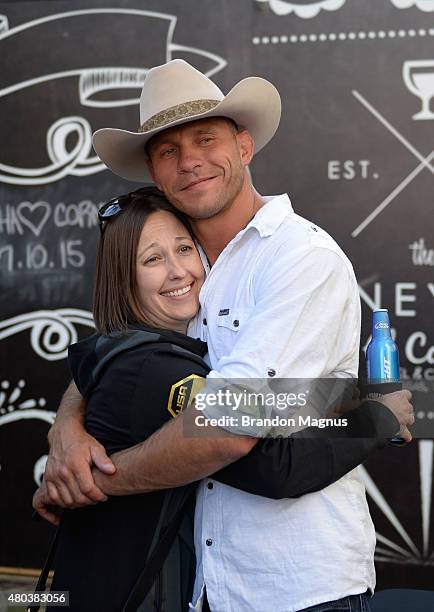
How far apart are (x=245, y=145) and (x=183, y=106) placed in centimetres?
27

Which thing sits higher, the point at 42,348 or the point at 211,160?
the point at 211,160

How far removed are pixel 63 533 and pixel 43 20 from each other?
2.97 metres

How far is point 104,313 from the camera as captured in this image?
7.38 ft

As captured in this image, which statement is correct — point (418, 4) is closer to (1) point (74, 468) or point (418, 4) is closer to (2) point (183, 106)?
(2) point (183, 106)

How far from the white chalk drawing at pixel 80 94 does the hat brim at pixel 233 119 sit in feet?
4.96

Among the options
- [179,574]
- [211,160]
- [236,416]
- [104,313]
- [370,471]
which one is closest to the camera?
[236,416]

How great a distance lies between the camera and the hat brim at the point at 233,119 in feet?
7.94

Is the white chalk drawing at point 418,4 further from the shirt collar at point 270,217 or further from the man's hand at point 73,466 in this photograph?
the man's hand at point 73,466

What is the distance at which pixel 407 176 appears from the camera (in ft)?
13.0

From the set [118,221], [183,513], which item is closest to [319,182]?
[118,221]

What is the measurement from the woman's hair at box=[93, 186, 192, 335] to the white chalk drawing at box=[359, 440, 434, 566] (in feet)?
6.75

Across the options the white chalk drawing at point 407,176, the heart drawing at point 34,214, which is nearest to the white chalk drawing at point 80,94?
the heart drawing at point 34,214

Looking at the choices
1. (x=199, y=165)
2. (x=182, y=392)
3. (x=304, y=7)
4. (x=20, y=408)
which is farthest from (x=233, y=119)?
(x=20, y=408)

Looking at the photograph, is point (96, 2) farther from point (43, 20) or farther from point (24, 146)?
point (24, 146)
